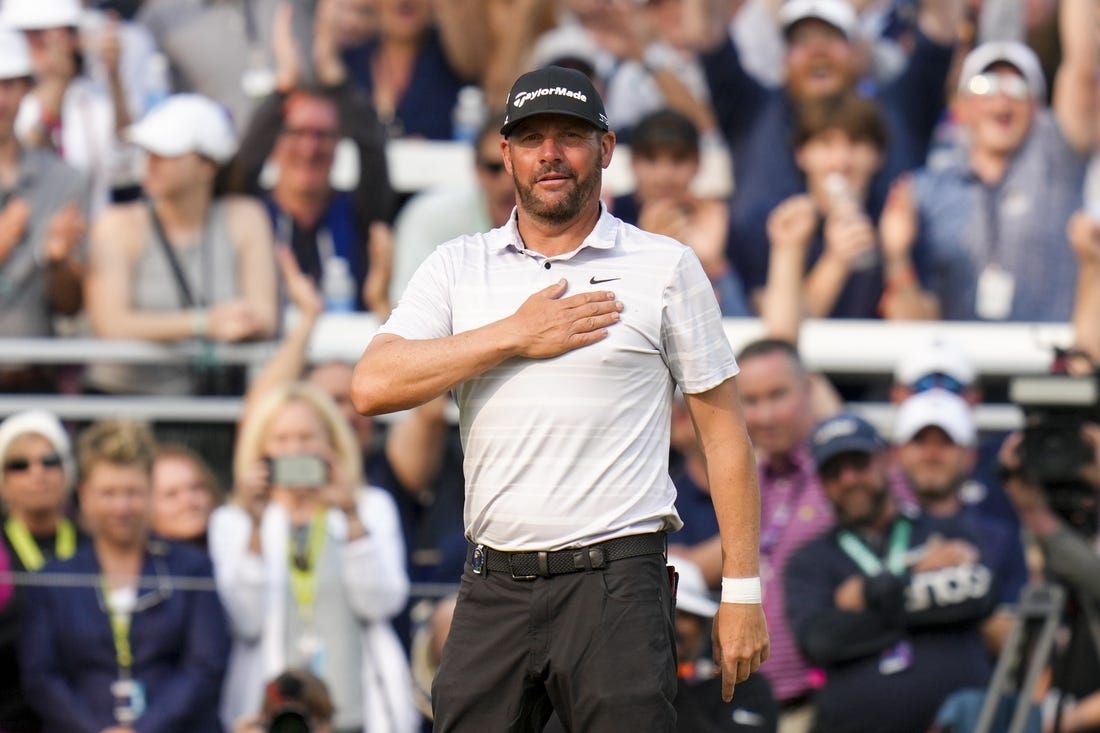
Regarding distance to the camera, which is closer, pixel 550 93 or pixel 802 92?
pixel 550 93

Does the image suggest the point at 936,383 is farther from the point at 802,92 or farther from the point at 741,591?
the point at 741,591

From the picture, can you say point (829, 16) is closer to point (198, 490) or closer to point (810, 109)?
point (810, 109)

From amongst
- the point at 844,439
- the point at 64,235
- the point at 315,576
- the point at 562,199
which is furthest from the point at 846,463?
the point at 64,235

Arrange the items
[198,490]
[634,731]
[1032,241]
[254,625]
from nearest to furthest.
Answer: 1. [634,731]
2. [254,625]
3. [198,490]
4. [1032,241]

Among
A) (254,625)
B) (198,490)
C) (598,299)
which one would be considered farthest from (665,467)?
(198,490)

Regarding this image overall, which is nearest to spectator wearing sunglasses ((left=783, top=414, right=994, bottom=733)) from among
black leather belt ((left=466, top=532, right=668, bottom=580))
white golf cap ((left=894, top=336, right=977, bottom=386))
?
white golf cap ((left=894, top=336, right=977, bottom=386))

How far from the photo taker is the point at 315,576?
712cm

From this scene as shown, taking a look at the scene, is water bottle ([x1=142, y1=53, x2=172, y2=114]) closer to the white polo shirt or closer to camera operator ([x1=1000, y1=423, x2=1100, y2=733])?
camera operator ([x1=1000, y1=423, x2=1100, y2=733])

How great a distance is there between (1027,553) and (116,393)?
386 centimetres

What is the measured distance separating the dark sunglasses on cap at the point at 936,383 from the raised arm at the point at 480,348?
3.73 meters

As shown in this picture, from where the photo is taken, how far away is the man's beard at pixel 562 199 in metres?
4.12

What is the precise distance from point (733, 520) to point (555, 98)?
98 cm

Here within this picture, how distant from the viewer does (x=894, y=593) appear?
660cm

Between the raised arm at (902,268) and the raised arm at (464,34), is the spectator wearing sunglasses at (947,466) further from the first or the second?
the raised arm at (464,34)
